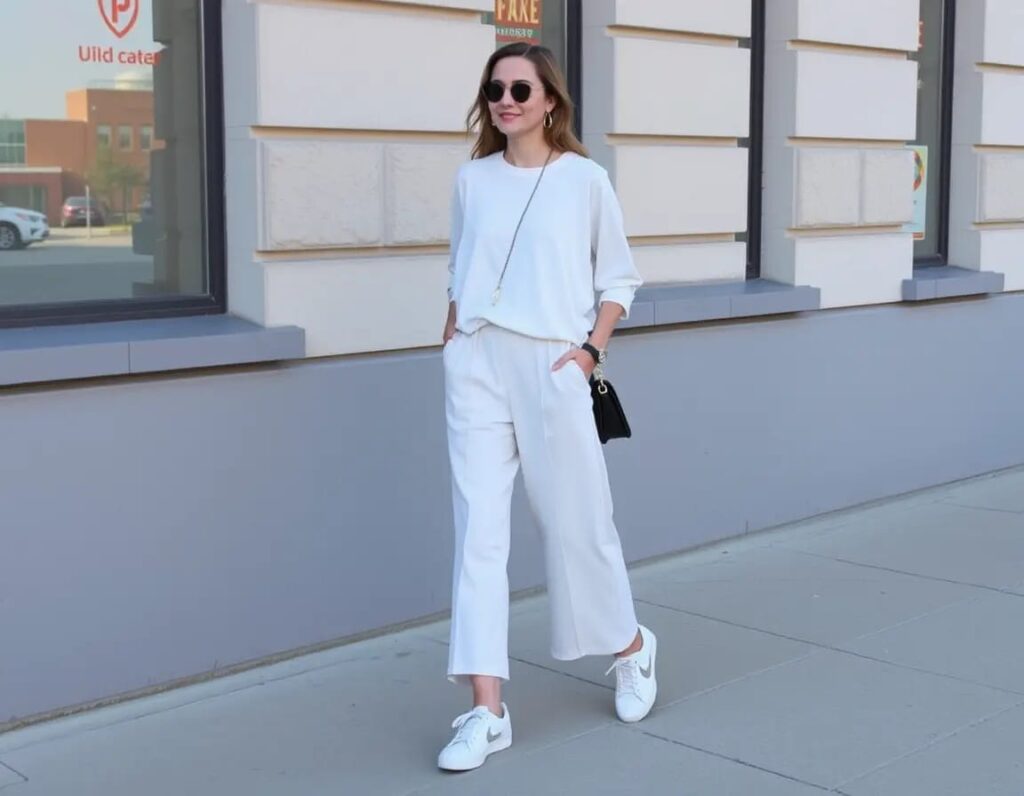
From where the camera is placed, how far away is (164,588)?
4965mm

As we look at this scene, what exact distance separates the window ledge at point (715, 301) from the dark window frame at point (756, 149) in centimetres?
15

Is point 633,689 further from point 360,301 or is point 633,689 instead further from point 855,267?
point 855,267

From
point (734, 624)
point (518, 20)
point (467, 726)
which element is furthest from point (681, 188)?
point (467, 726)

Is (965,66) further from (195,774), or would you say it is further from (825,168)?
(195,774)

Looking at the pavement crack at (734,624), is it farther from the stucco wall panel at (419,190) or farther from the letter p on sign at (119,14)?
the letter p on sign at (119,14)

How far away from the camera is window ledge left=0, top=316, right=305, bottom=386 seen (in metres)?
4.56

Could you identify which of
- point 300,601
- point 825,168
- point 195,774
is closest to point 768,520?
point 825,168

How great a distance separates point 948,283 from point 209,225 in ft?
14.2

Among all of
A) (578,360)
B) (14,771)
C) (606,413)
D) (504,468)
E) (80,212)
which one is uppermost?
(80,212)

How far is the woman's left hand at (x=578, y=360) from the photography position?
4348mm

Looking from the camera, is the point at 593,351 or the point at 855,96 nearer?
the point at 593,351

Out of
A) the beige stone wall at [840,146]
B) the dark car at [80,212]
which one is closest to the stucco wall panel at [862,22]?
the beige stone wall at [840,146]

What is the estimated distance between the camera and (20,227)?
4969 millimetres

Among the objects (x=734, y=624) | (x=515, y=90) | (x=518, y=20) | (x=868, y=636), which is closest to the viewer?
(x=515, y=90)
